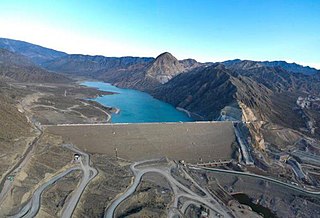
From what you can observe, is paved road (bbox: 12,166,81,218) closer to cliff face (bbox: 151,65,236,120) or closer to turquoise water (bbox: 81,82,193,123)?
turquoise water (bbox: 81,82,193,123)

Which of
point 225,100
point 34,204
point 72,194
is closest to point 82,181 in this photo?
point 72,194

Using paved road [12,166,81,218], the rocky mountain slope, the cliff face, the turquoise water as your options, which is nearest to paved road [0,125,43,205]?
paved road [12,166,81,218]

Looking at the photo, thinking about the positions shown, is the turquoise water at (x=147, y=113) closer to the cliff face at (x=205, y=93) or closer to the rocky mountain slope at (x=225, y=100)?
the cliff face at (x=205, y=93)

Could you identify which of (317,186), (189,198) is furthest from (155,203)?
(317,186)

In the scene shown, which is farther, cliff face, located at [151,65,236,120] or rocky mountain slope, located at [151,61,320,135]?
cliff face, located at [151,65,236,120]

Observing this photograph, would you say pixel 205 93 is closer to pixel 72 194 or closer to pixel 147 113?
pixel 147 113

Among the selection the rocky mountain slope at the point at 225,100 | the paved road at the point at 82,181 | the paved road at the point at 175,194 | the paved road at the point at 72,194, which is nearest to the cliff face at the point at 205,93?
the rocky mountain slope at the point at 225,100
